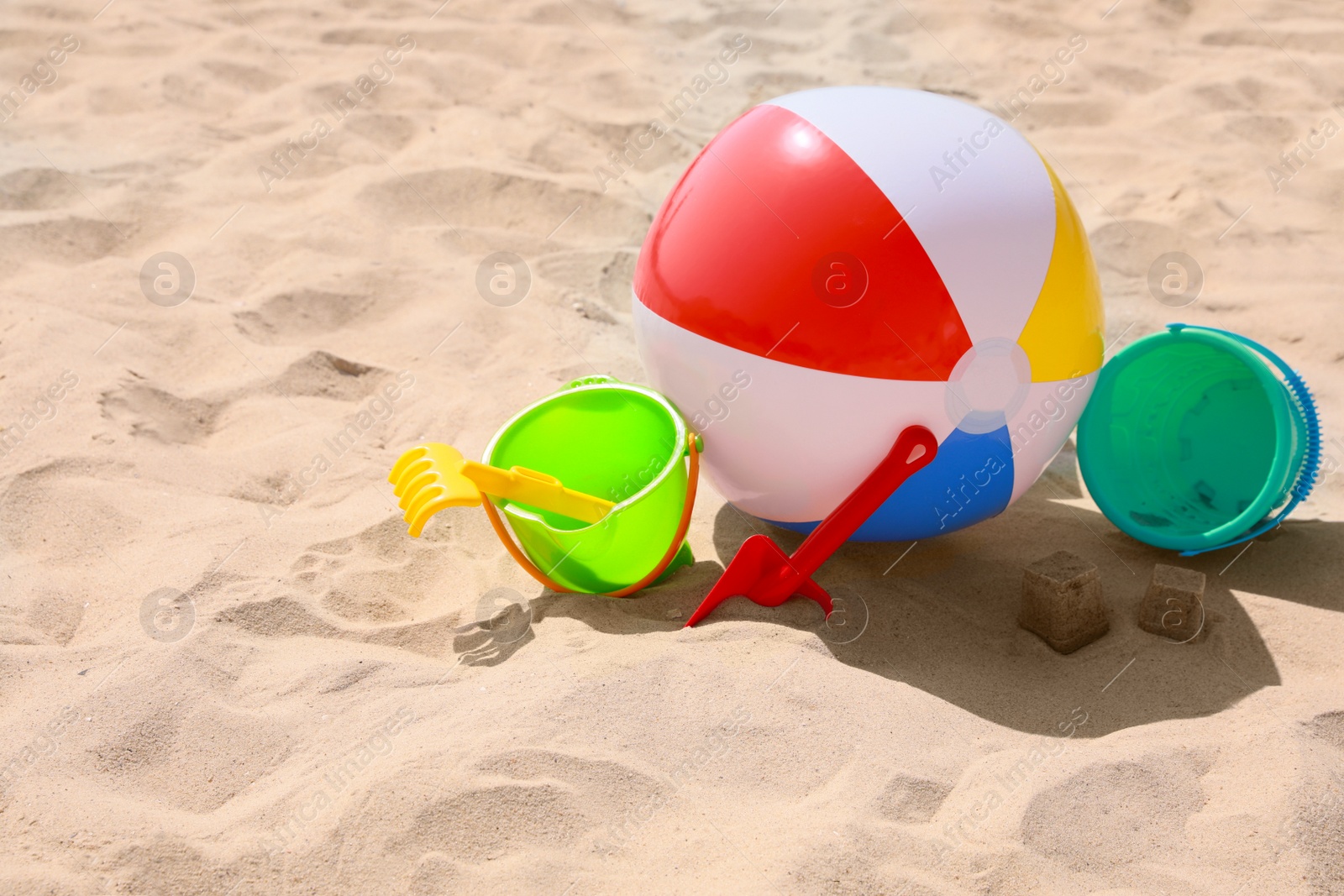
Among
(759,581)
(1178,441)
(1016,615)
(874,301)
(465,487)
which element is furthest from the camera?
(1178,441)

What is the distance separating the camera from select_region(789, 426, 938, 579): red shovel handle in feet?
8.52

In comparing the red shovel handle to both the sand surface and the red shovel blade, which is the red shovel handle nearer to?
the red shovel blade

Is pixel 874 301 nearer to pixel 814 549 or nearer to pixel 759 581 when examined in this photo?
pixel 814 549

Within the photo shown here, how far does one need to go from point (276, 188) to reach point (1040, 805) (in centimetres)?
455

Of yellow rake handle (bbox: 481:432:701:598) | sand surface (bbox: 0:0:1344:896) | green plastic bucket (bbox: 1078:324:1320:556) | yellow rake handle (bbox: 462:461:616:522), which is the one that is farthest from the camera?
green plastic bucket (bbox: 1078:324:1320:556)

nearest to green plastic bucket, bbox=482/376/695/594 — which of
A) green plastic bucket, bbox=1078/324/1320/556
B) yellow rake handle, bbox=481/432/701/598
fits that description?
yellow rake handle, bbox=481/432/701/598

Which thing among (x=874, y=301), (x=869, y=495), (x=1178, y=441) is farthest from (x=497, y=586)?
(x=1178, y=441)

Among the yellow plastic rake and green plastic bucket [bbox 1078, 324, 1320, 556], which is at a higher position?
the yellow plastic rake

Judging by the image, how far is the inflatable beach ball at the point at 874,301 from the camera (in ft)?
8.25

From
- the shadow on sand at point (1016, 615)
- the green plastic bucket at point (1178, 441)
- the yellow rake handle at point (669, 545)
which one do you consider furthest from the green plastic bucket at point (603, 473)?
the green plastic bucket at point (1178, 441)

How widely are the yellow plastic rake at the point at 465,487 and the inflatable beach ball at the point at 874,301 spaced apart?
15.3 inches

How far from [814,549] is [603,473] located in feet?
2.16

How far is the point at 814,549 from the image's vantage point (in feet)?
8.82

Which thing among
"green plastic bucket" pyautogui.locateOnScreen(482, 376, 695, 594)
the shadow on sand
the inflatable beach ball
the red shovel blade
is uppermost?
the inflatable beach ball
